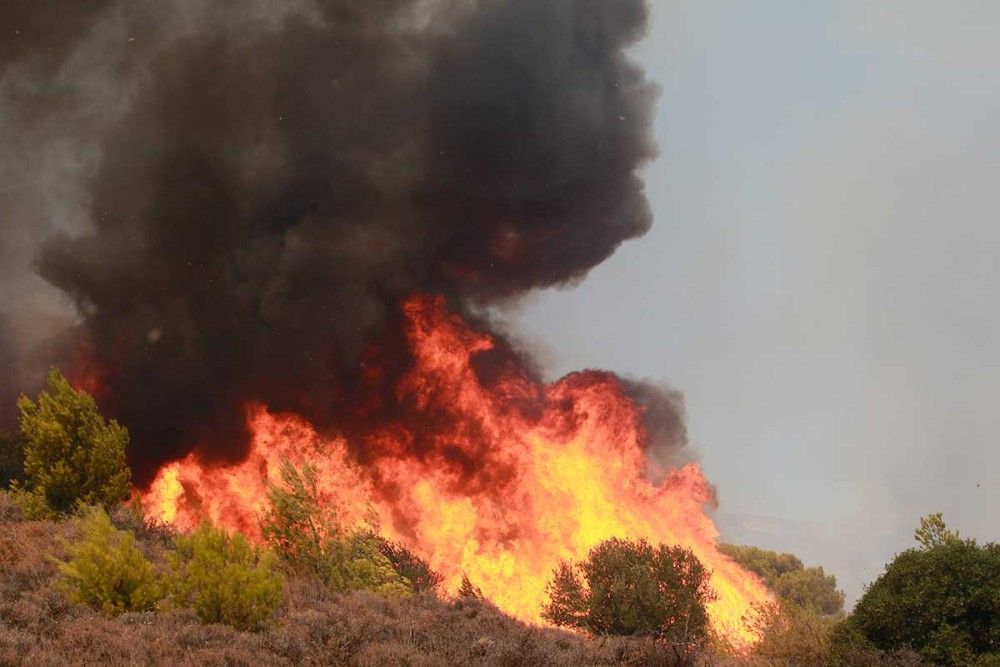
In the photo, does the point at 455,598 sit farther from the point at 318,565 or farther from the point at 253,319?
the point at 253,319

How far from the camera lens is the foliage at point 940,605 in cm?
1128

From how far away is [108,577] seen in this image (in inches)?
461

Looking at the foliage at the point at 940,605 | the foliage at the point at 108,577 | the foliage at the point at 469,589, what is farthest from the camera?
the foliage at the point at 469,589

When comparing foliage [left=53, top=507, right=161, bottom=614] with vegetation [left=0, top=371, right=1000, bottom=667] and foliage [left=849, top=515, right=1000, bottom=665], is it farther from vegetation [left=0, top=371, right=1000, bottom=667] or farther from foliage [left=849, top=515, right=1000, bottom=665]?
foliage [left=849, top=515, right=1000, bottom=665]

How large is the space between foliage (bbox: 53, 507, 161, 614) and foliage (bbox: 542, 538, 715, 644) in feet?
36.3

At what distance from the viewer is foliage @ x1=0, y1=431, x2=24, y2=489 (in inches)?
1128

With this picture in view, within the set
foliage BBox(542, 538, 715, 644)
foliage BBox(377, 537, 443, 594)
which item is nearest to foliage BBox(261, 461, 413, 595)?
foliage BBox(377, 537, 443, 594)

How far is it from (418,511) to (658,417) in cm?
1251

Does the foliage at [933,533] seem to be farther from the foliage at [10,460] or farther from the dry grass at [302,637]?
the foliage at [10,460]

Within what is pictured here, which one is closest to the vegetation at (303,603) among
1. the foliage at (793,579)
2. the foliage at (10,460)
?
the foliage at (10,460)

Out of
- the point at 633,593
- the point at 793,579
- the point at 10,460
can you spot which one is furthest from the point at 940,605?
the point at 793,579

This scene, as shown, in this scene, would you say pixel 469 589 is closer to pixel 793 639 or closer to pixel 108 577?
pixel 793 639

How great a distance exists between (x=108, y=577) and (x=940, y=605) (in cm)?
1404

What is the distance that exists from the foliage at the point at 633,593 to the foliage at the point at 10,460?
74.6 ft
